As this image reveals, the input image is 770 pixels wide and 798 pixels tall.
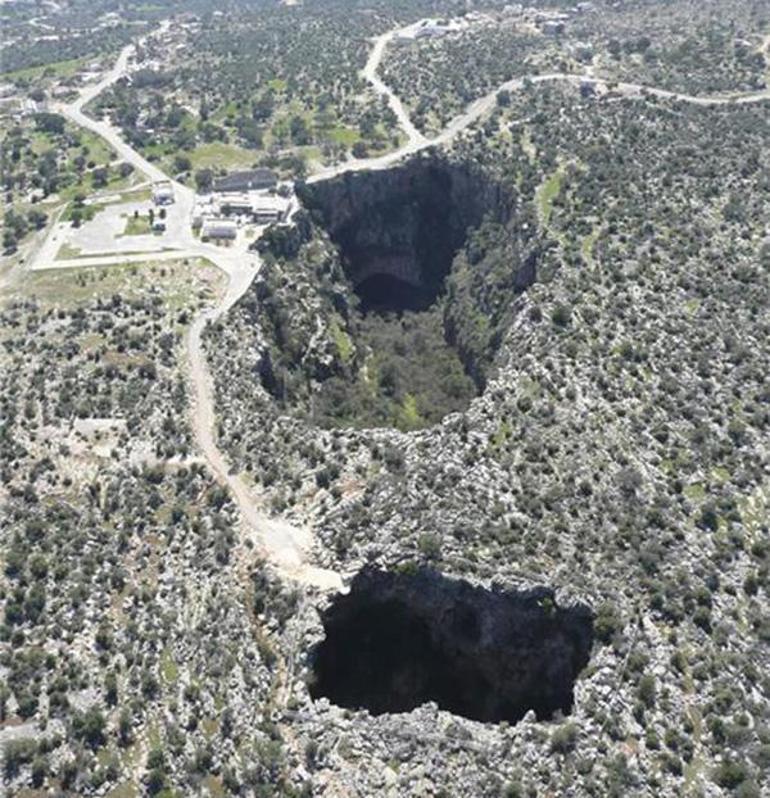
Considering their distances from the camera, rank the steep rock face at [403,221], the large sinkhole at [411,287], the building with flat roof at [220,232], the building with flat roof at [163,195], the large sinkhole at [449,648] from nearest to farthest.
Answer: the large sinkhole at [449,648] → the large sinkhole at [411,287] → the building with flat roof at [220,232] → the building with flat roof at [163,195] → the steep rock face at [403,221]

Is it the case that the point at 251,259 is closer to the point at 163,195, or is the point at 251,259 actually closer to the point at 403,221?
the point at 163,195

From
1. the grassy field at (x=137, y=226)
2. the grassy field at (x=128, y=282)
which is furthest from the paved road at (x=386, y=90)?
the grassy field at (x=128, y=282)

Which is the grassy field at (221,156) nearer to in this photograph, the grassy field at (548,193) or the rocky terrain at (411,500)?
the rocky terrain at (411,500)

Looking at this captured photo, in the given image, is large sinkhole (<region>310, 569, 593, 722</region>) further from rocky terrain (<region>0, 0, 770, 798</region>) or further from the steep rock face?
the steep rock face

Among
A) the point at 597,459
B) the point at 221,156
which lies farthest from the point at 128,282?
the point at 597,459

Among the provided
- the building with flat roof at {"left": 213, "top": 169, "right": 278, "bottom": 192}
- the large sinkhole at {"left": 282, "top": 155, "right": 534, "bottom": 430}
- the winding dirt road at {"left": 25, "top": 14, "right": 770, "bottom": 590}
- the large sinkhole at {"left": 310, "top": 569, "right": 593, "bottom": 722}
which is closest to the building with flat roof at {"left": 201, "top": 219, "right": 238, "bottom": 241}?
the winding dirt road at {"left": 25, "top": 14, "right": 770, "bottom": 590}

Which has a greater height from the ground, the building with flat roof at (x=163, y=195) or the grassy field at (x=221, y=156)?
the building with flat roof at (x=163, y=195)
